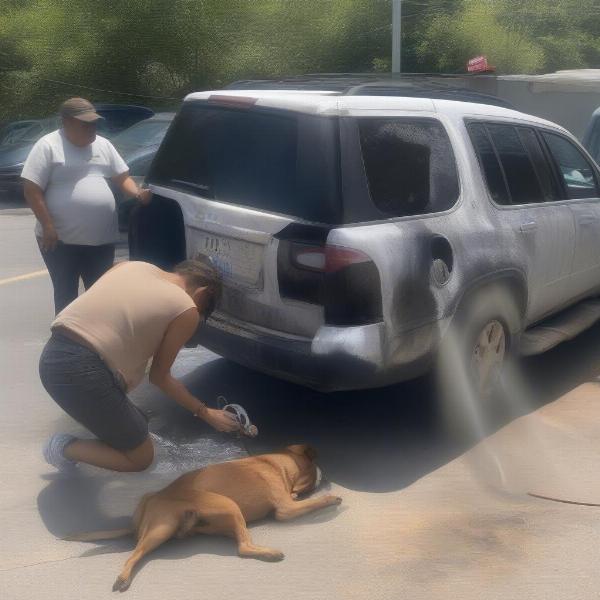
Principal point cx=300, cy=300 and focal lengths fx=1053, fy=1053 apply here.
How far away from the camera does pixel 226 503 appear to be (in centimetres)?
418

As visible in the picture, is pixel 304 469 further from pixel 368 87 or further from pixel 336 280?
pixel 368 87

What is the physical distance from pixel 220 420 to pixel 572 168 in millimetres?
3650

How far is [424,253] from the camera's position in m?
5.13

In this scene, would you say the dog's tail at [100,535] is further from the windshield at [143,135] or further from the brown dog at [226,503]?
the windshield at [143,135]

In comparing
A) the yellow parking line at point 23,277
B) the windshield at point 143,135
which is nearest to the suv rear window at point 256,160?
the yellow parking line at point 23,277

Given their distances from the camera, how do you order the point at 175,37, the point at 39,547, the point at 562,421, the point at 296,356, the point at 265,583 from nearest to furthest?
the point at 265,583 < the point at 39,547 < the point at 296,356 < the point at 562,421 < the point at 175,37

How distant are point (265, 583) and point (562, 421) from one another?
259 cm

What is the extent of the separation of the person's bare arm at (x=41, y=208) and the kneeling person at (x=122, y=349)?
1.66m

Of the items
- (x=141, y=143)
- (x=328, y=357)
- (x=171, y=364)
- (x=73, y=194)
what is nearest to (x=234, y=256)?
(x=328, y=357)

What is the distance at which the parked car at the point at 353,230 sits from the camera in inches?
193

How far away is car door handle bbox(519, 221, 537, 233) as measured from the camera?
Result: 5.96 meters

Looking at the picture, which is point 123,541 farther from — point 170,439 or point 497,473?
point 497,473

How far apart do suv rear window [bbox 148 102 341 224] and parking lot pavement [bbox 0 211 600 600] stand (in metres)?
1.28

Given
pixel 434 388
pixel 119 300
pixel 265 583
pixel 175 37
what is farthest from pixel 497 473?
pixel 175 37
